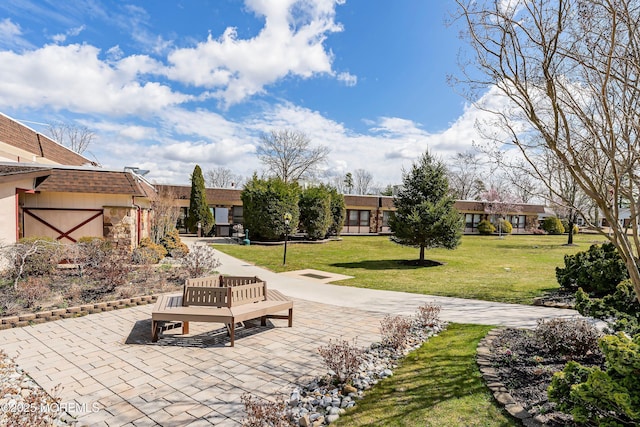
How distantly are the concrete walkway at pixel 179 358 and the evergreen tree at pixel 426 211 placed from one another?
7489 millimetres

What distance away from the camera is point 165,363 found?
16.5 feet

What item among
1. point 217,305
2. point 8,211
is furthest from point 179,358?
point 8,211

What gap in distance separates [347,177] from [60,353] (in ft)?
A: 211

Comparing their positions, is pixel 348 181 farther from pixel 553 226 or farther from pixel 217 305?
pixel 217 305

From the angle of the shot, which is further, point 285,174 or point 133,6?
point 285,174

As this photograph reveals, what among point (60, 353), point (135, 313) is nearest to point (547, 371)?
point (60, 353)

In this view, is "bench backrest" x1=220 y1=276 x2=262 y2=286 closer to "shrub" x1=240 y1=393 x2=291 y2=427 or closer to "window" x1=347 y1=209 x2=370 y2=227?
"shrub" x1=240 y1=393 x2=291 y2=427

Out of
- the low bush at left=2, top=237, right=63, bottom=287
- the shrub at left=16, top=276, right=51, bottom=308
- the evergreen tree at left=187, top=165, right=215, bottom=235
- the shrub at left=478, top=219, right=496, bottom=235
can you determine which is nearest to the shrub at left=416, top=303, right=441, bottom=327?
the shrub at left=16, top=276, right=51, bottom=308

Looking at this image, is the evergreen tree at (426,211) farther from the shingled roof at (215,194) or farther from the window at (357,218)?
the window at (357,218)

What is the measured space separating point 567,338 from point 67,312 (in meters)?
9.03

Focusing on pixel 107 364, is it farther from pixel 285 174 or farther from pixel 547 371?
pixel 285 174

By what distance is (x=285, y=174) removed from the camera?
44.1 m

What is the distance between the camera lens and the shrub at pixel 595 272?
8.33m

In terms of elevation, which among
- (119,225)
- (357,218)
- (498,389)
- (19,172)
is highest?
(19,172)
